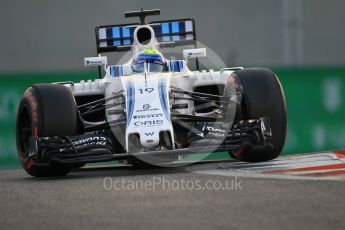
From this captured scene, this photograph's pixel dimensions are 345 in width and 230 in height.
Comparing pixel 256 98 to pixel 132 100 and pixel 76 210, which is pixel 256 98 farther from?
pixel 76 210

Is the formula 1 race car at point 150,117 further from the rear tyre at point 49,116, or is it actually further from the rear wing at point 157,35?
the rear wing at point 157,35

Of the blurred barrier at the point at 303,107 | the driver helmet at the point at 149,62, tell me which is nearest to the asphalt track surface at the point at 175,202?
the driver helmet at the point at 149,62

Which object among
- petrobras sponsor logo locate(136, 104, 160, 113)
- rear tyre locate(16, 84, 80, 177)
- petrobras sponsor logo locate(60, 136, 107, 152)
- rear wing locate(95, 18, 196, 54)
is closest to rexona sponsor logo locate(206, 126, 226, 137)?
petrobras sponsor logo locate(136, 104, 160, 113)

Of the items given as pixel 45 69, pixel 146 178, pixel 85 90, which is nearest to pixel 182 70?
pixel 85 90

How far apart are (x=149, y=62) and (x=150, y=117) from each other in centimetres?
173

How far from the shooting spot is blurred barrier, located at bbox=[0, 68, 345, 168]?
15.4 metres

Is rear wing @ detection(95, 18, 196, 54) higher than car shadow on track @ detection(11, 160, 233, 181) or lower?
higher

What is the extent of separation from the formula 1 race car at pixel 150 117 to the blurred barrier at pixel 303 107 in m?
2.63

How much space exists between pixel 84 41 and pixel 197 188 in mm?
11452

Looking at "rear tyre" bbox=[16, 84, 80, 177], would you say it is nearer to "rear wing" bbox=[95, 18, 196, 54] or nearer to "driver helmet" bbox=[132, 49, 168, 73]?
"driver helmet" bbox=[132, 49, 168, 73]

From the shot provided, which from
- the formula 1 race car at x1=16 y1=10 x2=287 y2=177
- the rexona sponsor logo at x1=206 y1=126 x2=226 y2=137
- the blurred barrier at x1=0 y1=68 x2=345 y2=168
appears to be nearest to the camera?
the formula 1 race car at x1=16 y1=10 x2=287 y2=177

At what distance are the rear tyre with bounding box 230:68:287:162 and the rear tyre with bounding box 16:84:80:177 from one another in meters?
1.88

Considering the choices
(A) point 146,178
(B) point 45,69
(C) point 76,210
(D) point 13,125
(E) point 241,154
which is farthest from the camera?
(B) point 45,69

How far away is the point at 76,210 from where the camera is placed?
27.6 ft
